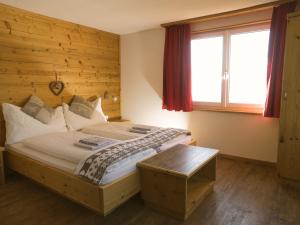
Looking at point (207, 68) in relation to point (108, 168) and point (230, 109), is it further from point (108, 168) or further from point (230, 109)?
point (108, 168)

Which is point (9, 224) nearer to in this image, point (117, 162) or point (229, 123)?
point (117, 162)

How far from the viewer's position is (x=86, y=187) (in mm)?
1971

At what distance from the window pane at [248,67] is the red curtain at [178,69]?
0.70 metres

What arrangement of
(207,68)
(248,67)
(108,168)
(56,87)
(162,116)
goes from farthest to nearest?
(162,116) → (207,68) → (56,87) → (248,67) → (108,168)

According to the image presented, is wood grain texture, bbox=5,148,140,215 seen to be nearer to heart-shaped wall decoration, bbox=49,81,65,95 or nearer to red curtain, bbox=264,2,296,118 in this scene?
heart-shaped wall decoration, bbox=49,81,65,95

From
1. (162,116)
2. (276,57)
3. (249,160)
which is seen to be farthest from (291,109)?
(162,116)

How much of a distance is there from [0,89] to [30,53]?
68cm

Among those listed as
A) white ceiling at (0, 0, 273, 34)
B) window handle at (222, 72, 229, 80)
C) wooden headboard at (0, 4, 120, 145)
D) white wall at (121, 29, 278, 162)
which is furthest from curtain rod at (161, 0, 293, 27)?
wooden headboard at (0, 4, 120, 145)

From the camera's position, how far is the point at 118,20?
12.1ft

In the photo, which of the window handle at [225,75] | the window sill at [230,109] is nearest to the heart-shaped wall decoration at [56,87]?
the window sill at [230,109]

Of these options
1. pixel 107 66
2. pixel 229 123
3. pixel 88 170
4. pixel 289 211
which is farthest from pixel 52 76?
pixel 289 211

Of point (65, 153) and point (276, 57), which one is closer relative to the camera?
point (65, 153)

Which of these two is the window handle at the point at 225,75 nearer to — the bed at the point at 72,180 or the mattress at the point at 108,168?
the bed at the point at 72,180

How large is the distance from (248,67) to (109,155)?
2525 mm
